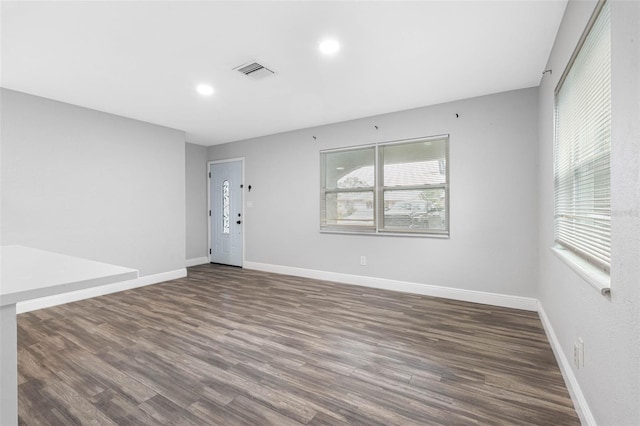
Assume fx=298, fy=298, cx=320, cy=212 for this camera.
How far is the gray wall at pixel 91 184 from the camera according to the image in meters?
3.44

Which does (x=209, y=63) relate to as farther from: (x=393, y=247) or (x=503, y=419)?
(x=503, y=419)

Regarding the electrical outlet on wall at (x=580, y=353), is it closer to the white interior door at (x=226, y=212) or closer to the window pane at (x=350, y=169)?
the window pane at (x=350, y=169)

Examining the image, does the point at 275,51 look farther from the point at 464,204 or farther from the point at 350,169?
the point at 464,204

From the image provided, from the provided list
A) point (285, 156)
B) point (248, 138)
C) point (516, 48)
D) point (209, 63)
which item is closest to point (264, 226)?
point (285, 156)

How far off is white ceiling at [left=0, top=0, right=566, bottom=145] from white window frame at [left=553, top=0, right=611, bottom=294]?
0.62 meters

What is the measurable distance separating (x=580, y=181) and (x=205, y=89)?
357 cm

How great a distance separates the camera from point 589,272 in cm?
154

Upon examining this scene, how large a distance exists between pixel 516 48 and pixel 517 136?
1.18 metres

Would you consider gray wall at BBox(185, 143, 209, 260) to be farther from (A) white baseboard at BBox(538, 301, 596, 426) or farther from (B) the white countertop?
(A) white baseboard at BBox(538, 301, 596, 426)

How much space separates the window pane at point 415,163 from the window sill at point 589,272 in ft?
6.48

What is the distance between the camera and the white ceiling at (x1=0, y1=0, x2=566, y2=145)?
208cm

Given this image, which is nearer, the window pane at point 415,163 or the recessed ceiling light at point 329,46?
the recessed ceiling light at point 329,46

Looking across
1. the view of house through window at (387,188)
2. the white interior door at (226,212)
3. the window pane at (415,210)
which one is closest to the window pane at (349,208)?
the view of house through window at (387,188)

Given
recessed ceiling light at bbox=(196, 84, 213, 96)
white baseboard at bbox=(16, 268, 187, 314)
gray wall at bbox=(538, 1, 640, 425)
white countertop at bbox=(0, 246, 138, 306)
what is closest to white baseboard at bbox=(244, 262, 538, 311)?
white baseboard at bbox=(16, 268, 187, 314)
